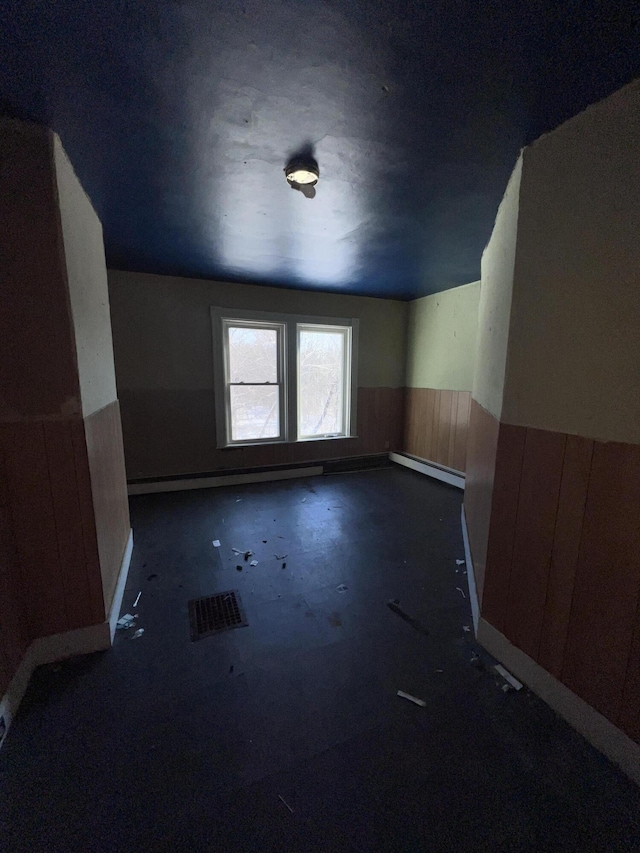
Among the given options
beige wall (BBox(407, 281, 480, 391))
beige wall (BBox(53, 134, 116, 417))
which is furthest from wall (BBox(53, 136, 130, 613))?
beige wall (BBox(407, 281, 480, 391))

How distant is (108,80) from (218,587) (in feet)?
8.25

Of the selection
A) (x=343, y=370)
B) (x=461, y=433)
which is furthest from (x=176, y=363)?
(x=461, y=433)

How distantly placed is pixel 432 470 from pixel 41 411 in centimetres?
412

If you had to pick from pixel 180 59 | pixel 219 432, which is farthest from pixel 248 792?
pixel 219 432

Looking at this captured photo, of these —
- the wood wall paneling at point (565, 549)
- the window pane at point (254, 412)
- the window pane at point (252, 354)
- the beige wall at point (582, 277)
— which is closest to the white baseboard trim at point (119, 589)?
the window pane at point (254, 412)

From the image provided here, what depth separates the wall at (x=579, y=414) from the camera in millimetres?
1114

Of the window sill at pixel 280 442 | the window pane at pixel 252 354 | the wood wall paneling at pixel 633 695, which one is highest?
the window pane at pixel 252 354

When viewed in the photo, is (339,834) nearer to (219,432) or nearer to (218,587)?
(218,587)

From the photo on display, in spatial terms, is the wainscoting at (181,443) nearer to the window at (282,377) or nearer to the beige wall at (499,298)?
the window at (282,377)

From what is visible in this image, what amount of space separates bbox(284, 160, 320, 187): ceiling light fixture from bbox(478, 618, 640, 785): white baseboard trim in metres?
2.49

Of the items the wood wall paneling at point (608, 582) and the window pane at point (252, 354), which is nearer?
the wood wall paneling at point (608, 582)

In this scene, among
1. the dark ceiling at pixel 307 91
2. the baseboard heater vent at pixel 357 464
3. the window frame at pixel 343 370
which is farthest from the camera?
the baseboard heater vent at pixel 357 464

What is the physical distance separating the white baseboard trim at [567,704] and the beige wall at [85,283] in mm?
2364

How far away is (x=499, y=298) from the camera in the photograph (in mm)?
1805
